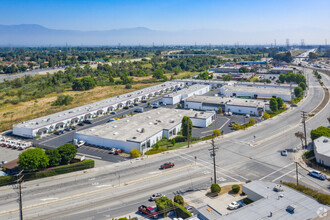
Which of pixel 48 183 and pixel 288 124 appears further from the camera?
pixel 288 124

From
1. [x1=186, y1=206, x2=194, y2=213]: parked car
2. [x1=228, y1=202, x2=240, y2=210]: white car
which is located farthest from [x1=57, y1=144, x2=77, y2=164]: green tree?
[x1=228, y1=202, x2=240, y2=210]: white car

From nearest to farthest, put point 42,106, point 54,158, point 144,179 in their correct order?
point 144,179, point 54,158, point 42,106

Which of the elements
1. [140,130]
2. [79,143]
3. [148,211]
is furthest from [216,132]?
[148,211]

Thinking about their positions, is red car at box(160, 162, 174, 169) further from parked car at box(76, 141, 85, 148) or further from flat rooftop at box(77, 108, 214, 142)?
parked car at box(76, 141, 85, 148)

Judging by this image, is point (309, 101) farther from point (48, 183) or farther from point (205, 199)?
point (48, 183)

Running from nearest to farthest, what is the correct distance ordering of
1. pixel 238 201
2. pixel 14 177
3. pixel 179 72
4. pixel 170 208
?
pixel 170 208 → pixel 238 201 → pixel 14 177 → pixel 179 72

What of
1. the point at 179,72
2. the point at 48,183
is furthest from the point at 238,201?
the point at 179,72

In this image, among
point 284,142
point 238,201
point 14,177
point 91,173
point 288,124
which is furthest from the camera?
point 288,124

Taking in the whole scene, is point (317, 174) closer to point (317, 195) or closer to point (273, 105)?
point (317, 195)
